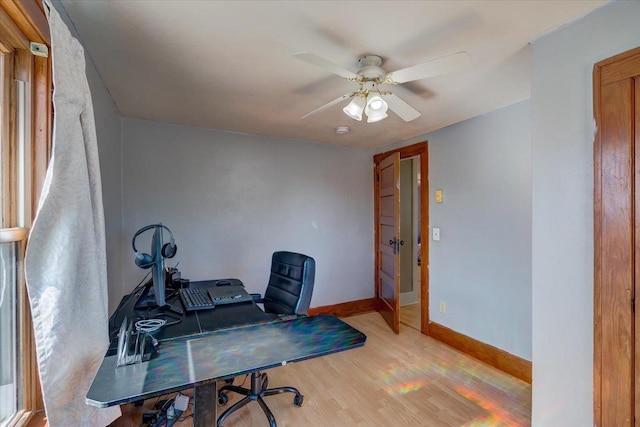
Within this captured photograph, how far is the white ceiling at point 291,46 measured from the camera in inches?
49.4

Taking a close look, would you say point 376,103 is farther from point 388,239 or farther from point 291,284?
point 388,239

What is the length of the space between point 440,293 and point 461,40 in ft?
7.95

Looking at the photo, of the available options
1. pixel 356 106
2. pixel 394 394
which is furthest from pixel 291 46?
pixel 394 394

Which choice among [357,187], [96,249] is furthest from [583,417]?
[357,187]

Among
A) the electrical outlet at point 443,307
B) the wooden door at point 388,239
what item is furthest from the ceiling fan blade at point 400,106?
the electrical outlet at point 443,307

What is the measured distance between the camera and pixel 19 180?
1021mm

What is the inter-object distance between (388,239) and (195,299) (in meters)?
2.38

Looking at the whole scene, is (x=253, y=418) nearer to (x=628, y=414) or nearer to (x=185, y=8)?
(x=628, y=414)

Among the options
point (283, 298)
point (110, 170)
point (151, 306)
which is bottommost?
point (283, 298)

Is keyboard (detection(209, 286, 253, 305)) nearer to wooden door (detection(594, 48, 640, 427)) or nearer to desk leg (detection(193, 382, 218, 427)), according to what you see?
desk leg (detection(193, 382, 218, 427))

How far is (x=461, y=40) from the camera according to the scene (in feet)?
4.83

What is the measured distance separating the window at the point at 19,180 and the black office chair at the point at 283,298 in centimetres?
111

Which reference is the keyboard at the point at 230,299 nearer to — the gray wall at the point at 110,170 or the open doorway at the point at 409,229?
the gray wall at the point at 110,170

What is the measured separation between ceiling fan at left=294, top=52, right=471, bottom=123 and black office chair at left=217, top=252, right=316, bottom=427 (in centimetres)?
112
